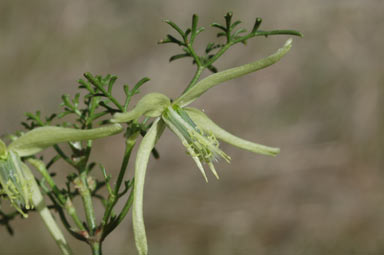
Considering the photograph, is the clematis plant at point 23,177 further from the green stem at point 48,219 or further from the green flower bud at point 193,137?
the green flower bud at point 193,137

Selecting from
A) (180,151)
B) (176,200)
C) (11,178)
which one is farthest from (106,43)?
(11,178)

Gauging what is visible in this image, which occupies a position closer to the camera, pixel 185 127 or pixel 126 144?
pixel 126 144

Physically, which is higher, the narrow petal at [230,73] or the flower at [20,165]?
the flower at [20,165]

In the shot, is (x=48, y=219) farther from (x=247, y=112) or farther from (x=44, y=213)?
(x=247, y=112)

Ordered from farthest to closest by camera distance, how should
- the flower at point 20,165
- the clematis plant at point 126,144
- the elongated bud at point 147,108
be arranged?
the flower at point 20,165 < the clematis plant at point 126,144 < the elongated bud at point 147,108

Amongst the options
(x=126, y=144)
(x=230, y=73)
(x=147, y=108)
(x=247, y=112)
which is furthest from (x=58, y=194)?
(x=247, y=112)

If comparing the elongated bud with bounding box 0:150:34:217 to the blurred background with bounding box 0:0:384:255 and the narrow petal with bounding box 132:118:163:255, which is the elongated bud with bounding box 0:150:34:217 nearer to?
the narrow petal with bounding box 132:118:163:255

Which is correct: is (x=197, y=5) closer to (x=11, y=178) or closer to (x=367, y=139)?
(x=367, y=139)

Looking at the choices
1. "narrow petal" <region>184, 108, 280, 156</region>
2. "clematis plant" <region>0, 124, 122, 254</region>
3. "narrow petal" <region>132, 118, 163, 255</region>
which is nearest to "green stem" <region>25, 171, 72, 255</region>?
"clematis plant" <region>0, 124, 122, 254</region>

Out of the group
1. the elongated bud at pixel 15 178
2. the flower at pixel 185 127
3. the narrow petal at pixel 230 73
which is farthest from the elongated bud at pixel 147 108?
the elongated bud at pixel 15 178
